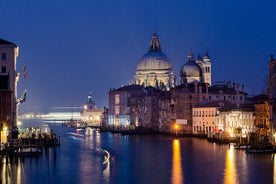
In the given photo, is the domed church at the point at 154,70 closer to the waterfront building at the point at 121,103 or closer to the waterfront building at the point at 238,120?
the waterfront building at the point at 121,103

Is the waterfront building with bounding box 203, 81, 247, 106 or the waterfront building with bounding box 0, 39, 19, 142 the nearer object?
the waterfront building with bounding box 0, 39, 19, 142

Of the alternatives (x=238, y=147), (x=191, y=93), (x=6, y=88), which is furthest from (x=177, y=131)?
(x=6, y=88)

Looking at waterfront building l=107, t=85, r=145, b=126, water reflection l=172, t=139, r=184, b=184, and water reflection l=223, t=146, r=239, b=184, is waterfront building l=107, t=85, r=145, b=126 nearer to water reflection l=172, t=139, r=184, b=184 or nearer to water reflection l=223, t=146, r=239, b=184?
water reflection l=172, t=139, r=184, b=184

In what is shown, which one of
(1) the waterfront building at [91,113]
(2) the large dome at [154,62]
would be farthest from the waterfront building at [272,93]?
(1) the waterfront building at [91,113]

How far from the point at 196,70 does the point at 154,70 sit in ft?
52.2

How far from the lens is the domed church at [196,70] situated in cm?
9088

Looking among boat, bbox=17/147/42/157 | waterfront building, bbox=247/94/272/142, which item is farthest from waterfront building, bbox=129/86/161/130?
boat, bbox=17/147/42/157

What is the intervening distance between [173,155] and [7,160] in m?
10.2

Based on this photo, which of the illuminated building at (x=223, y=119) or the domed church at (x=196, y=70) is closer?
the illuminated building at (x=223, y=119)

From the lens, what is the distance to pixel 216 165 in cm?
3506

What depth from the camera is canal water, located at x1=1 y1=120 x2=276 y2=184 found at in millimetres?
29812

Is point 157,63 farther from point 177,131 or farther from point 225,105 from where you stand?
point 225,105

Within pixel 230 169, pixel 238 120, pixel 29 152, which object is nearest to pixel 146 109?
pixel 238 120

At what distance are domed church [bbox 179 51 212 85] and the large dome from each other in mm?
10558
